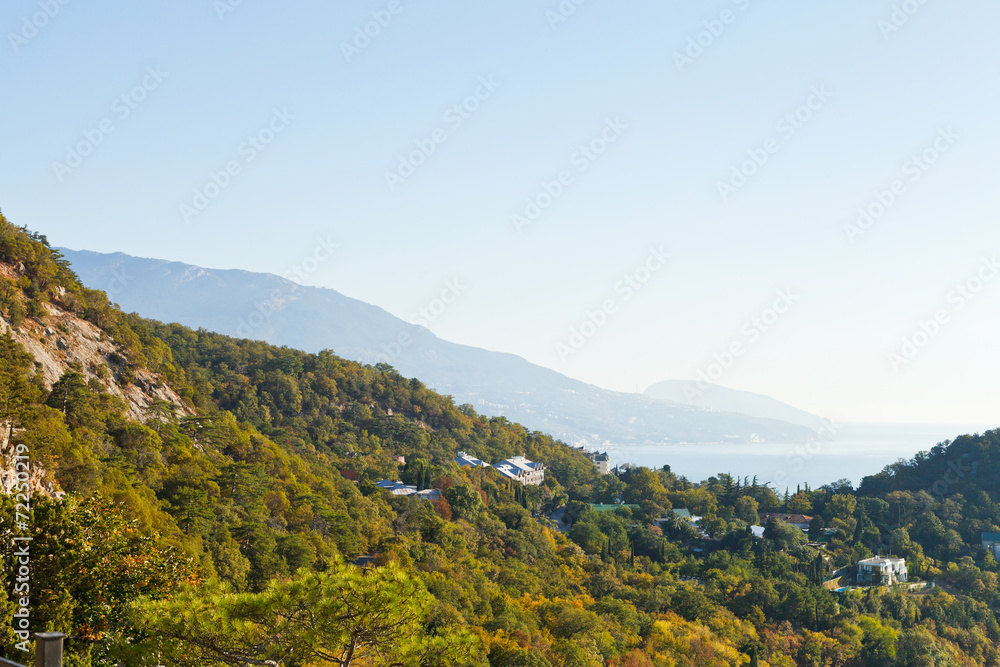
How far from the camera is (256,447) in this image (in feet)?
87.7

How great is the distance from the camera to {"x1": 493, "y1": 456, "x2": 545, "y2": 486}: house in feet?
150

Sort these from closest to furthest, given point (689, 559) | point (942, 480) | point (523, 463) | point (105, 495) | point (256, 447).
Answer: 1. point (105, 495)
2. point (256, 447)
3. point (689, 559)
4. point (942, 480)
5. point (523, 463)

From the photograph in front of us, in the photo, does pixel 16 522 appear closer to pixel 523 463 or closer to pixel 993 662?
pixel 993 662

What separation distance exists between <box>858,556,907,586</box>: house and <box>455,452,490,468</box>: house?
21.6 metres

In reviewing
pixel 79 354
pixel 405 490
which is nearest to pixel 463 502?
pixel 405 490

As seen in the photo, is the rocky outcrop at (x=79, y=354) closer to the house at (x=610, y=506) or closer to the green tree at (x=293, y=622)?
the green tree at (x=293, y=622)

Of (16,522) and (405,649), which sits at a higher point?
(16,522)

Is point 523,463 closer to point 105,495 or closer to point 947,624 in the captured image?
point 947,624

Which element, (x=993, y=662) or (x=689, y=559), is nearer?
(x=993, y=662)

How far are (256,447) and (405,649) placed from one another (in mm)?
21466

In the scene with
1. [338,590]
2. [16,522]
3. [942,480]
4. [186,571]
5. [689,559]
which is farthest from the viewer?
[942,480]

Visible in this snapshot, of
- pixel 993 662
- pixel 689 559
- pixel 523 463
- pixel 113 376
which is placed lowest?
pixel 993 662

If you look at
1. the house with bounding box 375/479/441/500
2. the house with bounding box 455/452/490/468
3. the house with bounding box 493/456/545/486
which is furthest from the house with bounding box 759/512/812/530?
the house with bounding box 375/479/441/500

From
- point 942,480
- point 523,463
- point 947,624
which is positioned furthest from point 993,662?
point 523,463
